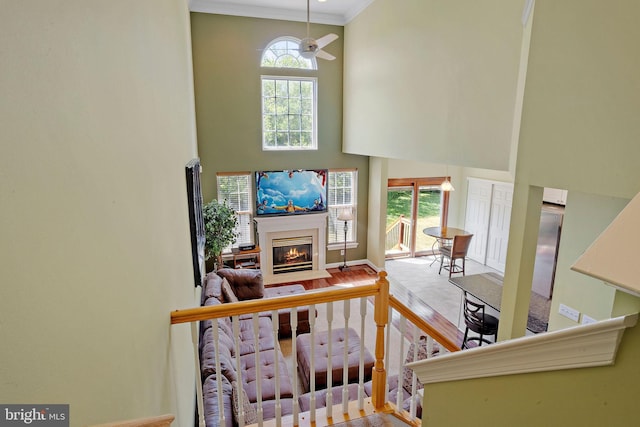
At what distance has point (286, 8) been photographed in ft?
21.1

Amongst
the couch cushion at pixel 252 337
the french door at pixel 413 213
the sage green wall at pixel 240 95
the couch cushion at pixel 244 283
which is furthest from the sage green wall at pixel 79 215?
the french door at pixel 413 213

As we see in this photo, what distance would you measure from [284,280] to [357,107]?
3914 mm

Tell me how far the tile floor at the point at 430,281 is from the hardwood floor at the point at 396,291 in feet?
0.45

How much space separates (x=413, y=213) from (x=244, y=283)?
4.91 metres

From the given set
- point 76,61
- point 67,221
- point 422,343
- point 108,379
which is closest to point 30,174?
point 67,221

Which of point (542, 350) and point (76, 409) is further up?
point (542, 350)

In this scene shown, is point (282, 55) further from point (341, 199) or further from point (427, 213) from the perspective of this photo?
point (427, 213)

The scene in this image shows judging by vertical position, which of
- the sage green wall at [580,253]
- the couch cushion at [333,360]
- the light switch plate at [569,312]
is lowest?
the couch cushion at [333,360]

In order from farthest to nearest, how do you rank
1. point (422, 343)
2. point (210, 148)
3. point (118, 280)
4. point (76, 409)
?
point (210, 148), point (422, 343), point (118, 280), point (76, 409)

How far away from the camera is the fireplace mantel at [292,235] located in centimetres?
715

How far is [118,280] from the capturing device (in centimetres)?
114

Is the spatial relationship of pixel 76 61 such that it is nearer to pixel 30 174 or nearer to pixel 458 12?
pixel 30 174

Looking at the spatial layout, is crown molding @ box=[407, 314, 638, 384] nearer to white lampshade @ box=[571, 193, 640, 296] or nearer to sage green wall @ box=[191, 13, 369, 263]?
white lampshade @ box=[571, 193, 640, 296]

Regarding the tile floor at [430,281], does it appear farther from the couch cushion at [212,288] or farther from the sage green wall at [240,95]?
the couch cushion at [212,288]
